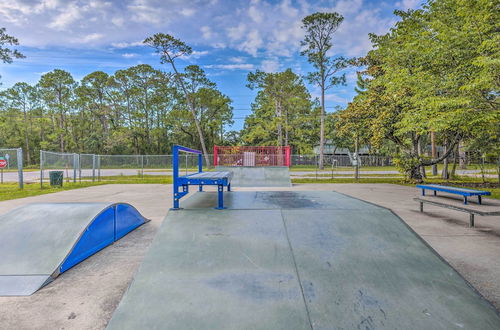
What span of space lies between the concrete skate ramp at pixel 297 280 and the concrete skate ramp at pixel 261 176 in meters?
9.40

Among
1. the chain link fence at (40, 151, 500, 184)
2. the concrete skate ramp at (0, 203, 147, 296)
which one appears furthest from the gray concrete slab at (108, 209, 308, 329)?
the chain link fence at (40, 151, 500, 184)

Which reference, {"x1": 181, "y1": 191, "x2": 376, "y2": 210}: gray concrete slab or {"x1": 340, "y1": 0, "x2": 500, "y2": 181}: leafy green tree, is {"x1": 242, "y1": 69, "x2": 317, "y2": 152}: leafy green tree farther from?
{"x1": 181, "y1": 191, "x2": 376, "y2": 210}: gray concrete slab

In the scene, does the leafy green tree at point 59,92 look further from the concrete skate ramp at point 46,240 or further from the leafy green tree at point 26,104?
the concrete skate ramp at point 46,240

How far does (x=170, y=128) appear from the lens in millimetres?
40031

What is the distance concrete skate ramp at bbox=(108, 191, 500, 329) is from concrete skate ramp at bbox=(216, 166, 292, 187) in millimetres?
9404

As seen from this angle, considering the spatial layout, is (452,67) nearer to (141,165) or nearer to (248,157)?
(248,157)

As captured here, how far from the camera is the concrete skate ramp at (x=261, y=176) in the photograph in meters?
12.8

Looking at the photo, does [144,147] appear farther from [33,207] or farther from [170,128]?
[33,207]

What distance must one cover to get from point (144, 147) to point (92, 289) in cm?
3960

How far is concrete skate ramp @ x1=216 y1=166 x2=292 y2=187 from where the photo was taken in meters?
12.8

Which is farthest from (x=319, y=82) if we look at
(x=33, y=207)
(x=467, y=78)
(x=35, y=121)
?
(x=35, y=121)

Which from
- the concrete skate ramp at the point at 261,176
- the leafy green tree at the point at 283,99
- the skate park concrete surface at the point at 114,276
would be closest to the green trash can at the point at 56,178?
the concrete skate ramp at the point at 261,176

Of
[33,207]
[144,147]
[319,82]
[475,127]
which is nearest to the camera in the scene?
[33,207]

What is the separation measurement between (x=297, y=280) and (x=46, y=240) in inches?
127
